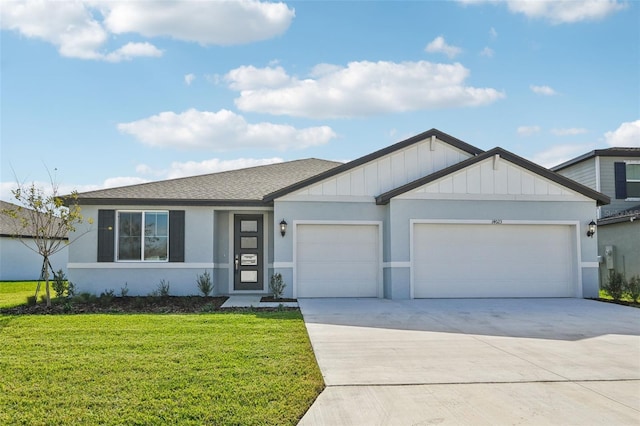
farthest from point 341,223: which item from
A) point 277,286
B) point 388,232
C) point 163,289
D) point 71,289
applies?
point 71,289

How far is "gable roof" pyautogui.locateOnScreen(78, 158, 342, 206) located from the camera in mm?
14273

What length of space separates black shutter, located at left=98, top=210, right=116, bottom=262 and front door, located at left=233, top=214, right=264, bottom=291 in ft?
11.0

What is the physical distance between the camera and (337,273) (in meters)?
14.2

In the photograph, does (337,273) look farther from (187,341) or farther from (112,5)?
(112,5)

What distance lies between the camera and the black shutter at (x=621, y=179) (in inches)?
747

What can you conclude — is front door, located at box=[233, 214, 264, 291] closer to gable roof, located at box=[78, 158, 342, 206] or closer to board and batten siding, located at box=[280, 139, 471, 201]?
gable roof, located at box=[78, 158, 342, 206]

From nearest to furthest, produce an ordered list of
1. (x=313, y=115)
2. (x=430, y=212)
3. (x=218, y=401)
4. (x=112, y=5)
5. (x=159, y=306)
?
(x=218, y=401), (x=112, y=5), (x=159, y=306), (x=430, y=212), (x=313, y=115)

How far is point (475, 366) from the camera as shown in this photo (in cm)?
650

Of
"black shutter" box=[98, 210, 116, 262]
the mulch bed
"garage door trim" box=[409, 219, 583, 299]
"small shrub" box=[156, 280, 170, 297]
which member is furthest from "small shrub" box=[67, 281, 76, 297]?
"garage door trim" box=[409, 219, 583, 299]

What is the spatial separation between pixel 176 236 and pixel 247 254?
2.15 metres

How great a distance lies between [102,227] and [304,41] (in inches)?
293

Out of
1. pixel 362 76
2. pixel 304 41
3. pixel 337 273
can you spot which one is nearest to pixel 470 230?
pixel 337 273

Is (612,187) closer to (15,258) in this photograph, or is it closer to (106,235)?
(106,235)

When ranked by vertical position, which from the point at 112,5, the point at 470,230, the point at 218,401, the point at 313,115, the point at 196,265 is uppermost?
the point at 112,5
